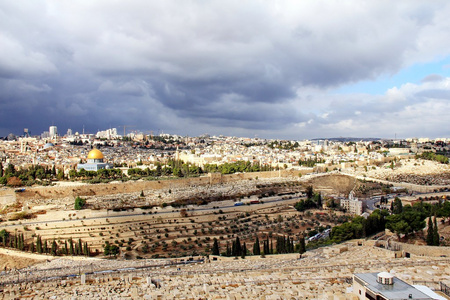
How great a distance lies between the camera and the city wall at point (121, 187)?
32094 millimetres

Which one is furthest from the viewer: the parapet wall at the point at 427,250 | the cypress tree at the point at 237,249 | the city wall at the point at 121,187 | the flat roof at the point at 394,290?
the city wall at the point at 121,187

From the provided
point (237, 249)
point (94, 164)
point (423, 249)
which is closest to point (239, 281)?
point (237, 249)

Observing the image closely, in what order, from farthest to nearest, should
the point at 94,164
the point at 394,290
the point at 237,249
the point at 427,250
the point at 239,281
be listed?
the point at 94,164 → the point at 237,249 → the point at 427,250 → the point at 239,281 → the point at 394,290

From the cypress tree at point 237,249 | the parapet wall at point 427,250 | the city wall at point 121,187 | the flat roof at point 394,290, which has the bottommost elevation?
the cypress tree at point 237,249

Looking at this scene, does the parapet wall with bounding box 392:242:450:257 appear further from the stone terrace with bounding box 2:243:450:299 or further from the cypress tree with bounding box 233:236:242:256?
the cypress tree with bounding box 233:236:242:256

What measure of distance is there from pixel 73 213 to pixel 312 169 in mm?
34140

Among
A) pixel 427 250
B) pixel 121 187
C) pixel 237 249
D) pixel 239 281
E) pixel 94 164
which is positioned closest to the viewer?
pixel 239 281

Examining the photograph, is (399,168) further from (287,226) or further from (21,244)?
(21,244)

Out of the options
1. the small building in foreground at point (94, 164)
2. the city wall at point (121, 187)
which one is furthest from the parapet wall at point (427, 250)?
the small building in foreground at point (94, 164)

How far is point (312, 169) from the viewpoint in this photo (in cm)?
5194

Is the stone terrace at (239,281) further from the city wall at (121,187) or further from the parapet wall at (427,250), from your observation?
the city wall at (121,187)

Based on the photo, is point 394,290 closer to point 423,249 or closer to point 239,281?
point 239,281

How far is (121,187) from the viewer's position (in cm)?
3566

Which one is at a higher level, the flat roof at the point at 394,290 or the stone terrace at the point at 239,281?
the flat roof at the point at 394,290
